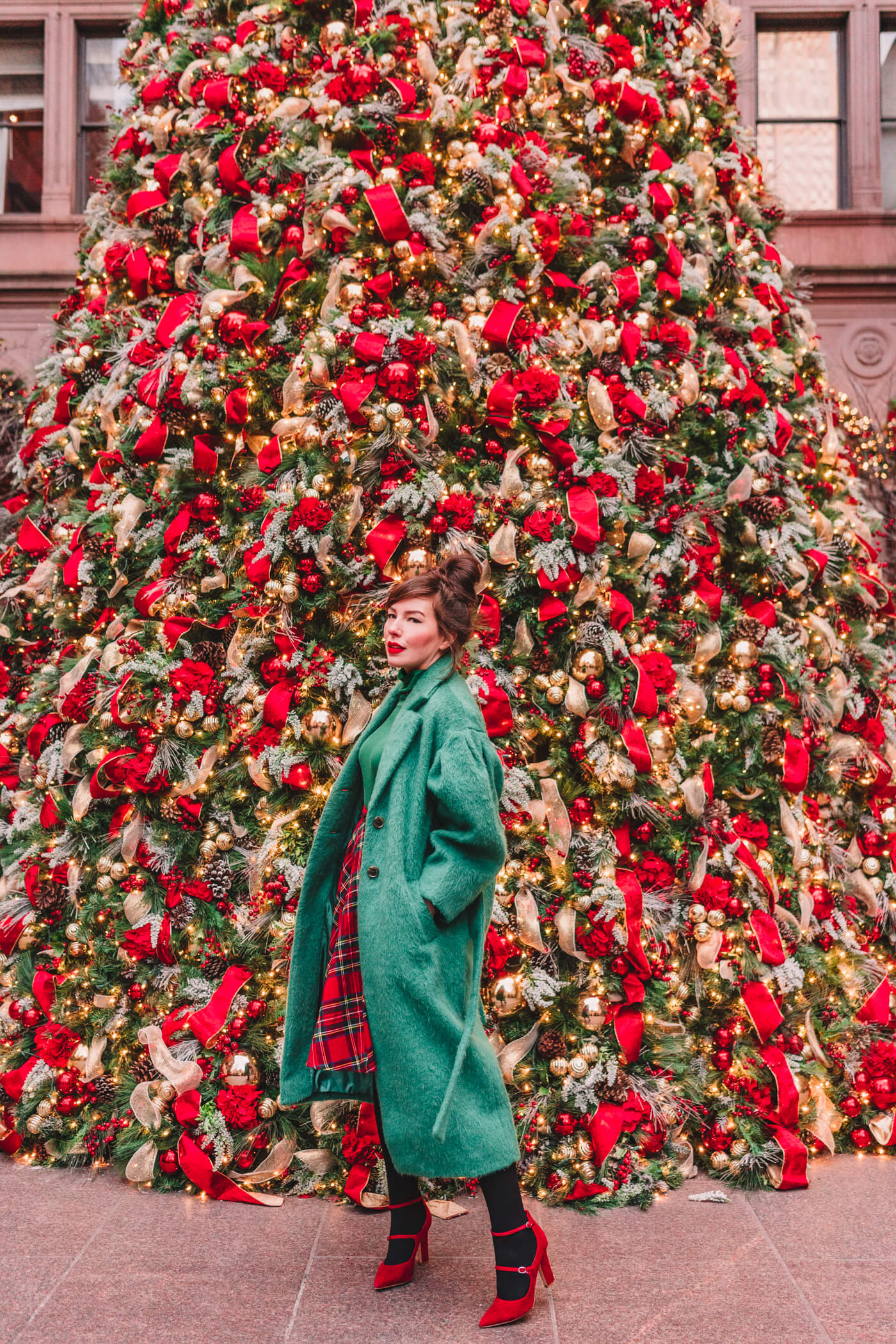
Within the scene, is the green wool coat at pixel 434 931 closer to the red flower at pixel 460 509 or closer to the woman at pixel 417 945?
the woman at pixel 417 945

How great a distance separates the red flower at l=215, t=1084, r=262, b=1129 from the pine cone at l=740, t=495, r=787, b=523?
2.85 meters

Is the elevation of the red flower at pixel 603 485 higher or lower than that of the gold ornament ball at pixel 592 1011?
higher

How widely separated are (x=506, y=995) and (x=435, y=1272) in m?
0.87

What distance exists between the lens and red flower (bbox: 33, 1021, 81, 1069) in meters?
3.71

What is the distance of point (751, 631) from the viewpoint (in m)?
3.78

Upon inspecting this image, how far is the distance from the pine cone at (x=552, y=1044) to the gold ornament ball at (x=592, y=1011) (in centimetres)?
9

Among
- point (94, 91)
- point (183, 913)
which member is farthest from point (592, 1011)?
point (94, 91)

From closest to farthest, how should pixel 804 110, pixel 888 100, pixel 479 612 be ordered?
1. pixel 479 612
2. pixel 804 110
3. pixel 888 100

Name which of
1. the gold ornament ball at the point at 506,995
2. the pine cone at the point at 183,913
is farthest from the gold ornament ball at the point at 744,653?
the pine cone at the point at 183,913

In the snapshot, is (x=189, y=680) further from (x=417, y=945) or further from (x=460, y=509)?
(x=417, y=945)

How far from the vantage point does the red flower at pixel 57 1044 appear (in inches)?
146

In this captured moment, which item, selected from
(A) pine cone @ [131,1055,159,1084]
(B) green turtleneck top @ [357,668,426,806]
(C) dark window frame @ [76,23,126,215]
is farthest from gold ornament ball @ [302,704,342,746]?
(C) dark window frame @ [76,23,126,215]

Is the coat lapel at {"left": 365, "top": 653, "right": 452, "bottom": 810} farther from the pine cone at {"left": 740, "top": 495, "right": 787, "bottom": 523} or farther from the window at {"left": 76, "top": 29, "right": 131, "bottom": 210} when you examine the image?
the window at {"left": 76, "top": 29, "right": 131, "bottom": 210}

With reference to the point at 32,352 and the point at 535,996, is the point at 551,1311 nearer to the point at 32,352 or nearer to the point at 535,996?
the point at 535,996
